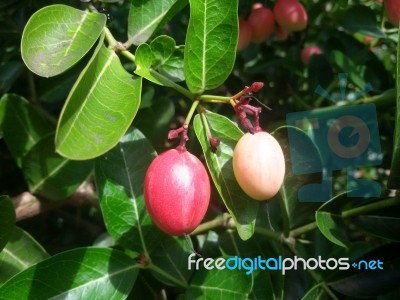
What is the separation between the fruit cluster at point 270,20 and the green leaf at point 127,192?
23.9 inches

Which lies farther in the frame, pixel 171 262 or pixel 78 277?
pixel 171 262

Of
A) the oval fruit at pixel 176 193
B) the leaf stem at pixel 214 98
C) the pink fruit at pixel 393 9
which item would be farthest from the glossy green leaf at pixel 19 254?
the pink fruit at pixel 393 9

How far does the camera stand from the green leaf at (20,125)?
1.19 m

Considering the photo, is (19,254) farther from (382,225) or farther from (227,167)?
(382,225)

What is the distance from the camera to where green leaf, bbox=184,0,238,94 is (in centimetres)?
85

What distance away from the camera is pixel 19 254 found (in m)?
1.12

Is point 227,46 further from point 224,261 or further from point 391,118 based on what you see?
point 391,118

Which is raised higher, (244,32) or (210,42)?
(210,42)

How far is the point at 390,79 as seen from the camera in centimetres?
146

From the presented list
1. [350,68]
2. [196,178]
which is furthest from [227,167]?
[350,68]

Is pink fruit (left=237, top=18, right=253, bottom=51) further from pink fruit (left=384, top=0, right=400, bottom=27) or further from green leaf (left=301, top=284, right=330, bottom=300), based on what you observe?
green leaf (left=301, top=284, right=330, bottom=300)

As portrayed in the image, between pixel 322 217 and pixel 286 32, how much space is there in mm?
893

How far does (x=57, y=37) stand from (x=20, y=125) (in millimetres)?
422

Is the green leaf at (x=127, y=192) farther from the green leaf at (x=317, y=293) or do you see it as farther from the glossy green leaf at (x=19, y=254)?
the green leaf at (x=317, y=293)
